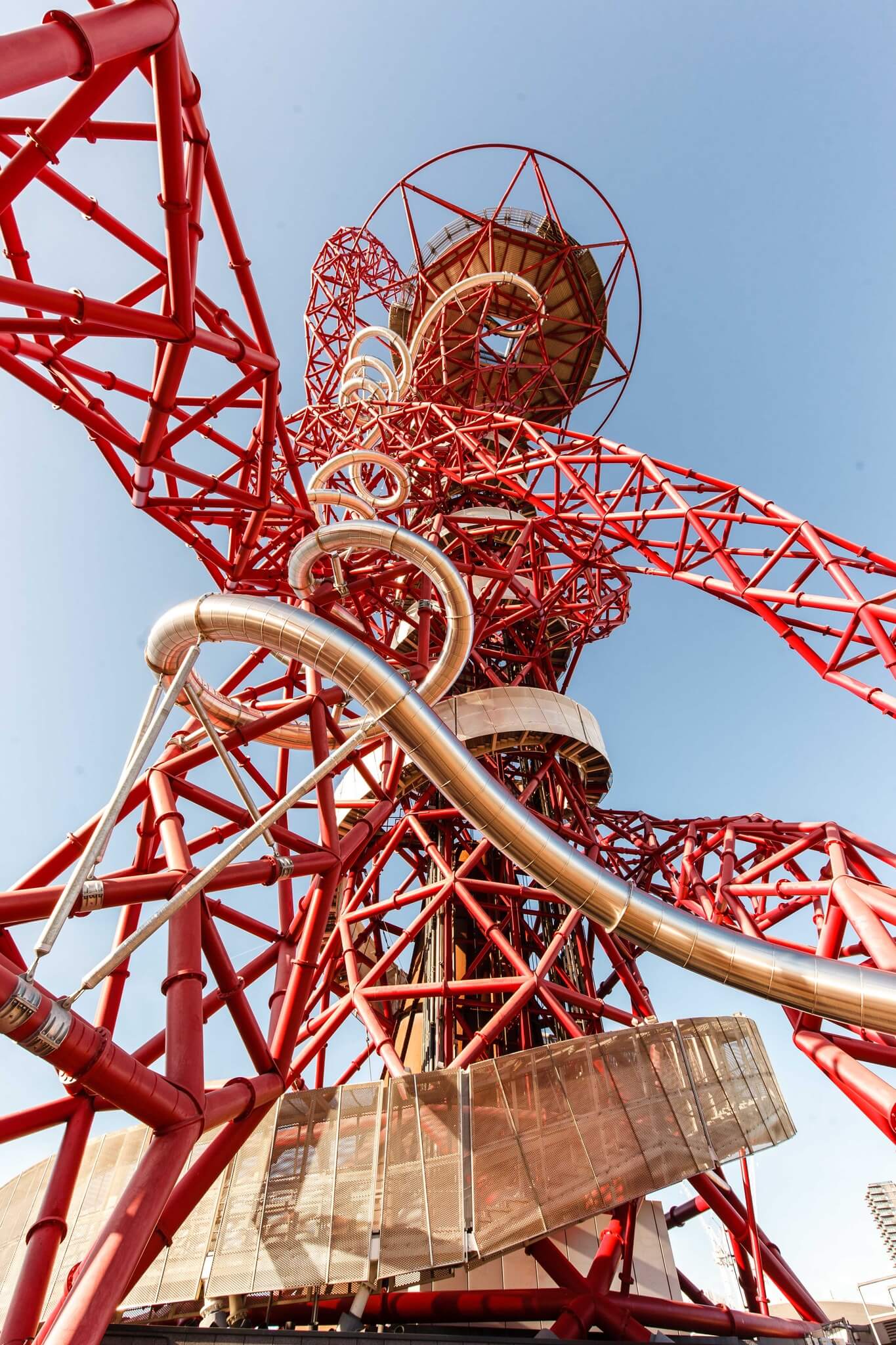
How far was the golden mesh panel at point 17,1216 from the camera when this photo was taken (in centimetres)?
1275

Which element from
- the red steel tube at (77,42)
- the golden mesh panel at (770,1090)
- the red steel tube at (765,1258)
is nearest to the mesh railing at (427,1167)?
the golden mesh panel at (770,1090)

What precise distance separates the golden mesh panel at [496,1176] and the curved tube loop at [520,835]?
508 cm

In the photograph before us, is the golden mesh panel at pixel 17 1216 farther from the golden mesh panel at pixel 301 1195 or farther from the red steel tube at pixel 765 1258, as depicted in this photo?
the red steel tube at pixel 765 1258

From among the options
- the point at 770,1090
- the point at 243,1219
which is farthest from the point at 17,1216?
the point at 770,1090

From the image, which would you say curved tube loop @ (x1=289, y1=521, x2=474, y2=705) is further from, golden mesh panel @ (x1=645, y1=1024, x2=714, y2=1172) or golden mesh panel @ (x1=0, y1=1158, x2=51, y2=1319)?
golden mesh panel @ (x1=0, y1=1158, x2=51, y2=1319)

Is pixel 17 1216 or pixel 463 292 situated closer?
pixel 17 1216

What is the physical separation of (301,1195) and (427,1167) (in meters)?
1.76

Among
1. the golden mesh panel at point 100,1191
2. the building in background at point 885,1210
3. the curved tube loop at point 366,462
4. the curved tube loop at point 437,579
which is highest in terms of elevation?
the curved tube loop at point 366,462

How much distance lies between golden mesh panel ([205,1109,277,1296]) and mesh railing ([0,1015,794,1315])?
0.7 inches

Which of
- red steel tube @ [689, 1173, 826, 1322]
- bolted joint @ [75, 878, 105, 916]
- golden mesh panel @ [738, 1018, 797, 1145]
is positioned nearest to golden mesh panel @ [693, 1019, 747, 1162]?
golden mesh panel @ [738, 1018, 797, 1145]

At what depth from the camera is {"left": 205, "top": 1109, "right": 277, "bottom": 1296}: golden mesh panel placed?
10.6 m

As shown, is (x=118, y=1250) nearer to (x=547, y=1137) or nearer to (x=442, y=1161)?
(x=442, y=1161)

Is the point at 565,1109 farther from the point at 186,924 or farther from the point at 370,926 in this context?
the point at 370,926

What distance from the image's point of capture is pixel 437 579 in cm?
1319
